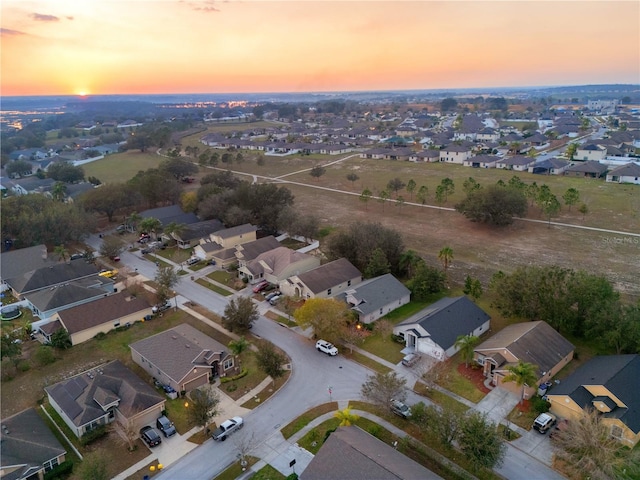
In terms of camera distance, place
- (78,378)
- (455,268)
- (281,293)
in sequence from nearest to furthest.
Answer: (78,378), (281,293), (455,268)

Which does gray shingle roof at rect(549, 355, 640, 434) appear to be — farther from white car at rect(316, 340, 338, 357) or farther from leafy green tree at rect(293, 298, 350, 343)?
leafy green tree at rect(293, 298, 350, 343)

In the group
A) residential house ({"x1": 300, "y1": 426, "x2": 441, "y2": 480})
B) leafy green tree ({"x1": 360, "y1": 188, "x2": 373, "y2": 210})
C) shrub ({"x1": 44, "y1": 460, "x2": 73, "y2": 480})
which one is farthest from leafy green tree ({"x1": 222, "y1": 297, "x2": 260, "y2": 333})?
leafy green tree ({"x1": 360, "y1": 188, "x2": 373, "y2": 210})

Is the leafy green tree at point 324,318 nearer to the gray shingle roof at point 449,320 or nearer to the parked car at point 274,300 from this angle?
the gray shingle roof at point 449,320

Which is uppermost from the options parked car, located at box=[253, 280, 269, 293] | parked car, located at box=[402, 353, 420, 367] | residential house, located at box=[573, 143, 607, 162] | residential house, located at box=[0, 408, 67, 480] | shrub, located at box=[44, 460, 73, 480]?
residential house, located at box=[573, 143, 607, 162]

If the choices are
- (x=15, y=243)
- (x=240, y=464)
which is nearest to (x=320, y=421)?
(x=240, y=464)

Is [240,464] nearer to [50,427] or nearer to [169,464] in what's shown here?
[169,464]

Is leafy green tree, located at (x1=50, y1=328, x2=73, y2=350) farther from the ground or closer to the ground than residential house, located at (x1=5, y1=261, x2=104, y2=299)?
closer to the ground

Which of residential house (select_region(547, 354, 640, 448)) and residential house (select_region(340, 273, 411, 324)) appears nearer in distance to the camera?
residential house (select_region(547, 354, 640, 448))
